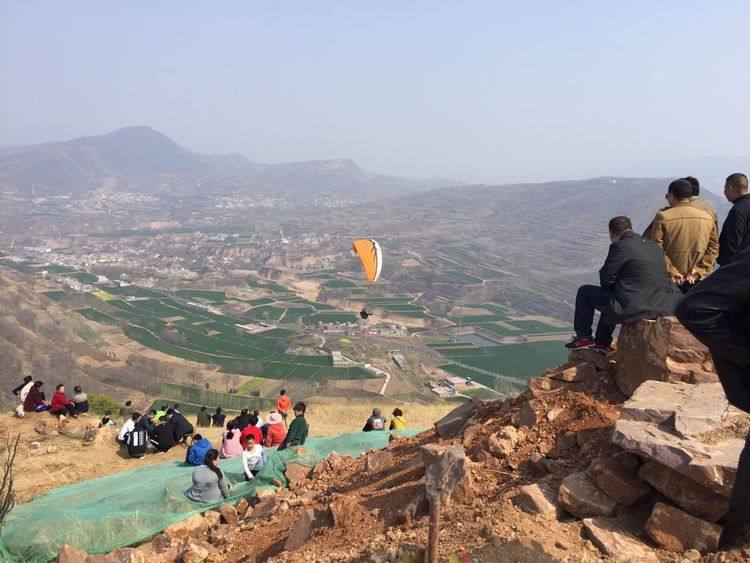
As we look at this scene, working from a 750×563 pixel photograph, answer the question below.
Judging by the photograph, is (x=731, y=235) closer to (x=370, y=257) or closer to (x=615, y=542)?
(x=615, y=542)

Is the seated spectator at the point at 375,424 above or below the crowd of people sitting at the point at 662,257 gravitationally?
below

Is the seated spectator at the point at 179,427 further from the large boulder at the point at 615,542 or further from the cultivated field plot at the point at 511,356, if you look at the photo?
the cultivated field plot at the point at 511,356

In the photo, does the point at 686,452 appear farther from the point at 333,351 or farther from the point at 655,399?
the point at 333,351

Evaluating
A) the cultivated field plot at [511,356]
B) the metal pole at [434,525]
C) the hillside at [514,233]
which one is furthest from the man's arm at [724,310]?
the hillside at [514,233]

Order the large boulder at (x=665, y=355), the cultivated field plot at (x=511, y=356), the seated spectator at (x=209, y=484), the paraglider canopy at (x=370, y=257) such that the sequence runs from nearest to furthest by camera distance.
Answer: the large boulder at (x=665, y=355)
the seated spectator at (x=209, y=484)
the paraglider canopy at (x=370, y=257)
the cultivated field plot at (x=511, y=356)

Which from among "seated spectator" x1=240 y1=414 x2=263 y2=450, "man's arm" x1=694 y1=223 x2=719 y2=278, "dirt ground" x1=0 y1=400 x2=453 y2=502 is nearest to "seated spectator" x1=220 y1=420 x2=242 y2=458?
"seated spectator" x1=240 y1=414 x2=263 y2=450

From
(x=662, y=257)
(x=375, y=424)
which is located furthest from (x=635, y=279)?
(x=375, y=424)

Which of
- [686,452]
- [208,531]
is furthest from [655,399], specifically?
[208,531]
